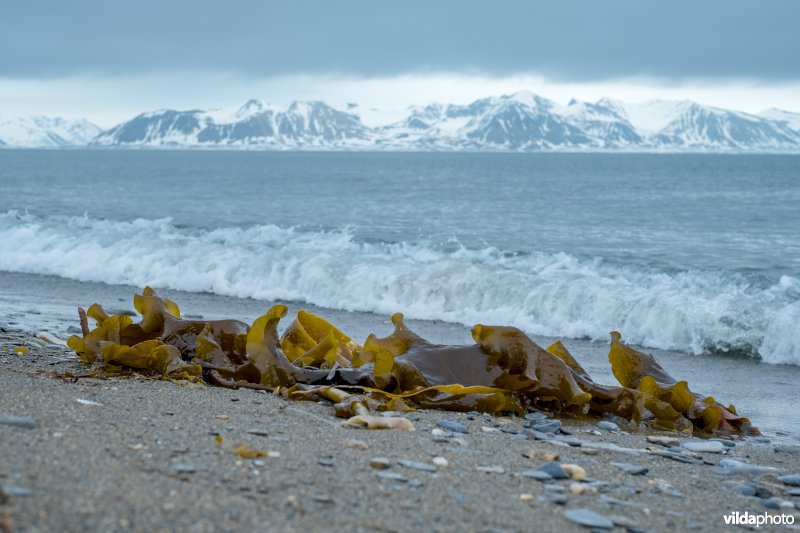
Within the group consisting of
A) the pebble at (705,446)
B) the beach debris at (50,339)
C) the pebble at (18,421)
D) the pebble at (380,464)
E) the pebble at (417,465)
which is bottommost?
the beach debris at (50,339)

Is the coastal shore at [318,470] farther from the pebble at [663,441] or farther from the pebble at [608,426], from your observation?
the pebble at [608,426]

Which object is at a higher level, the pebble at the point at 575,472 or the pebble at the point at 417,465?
the pebble at the point at 417,465

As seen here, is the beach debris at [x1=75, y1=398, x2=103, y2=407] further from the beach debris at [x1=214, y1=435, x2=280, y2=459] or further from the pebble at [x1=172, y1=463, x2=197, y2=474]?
the pebble at [x1=172, y1=463, x2=197, y2=474]

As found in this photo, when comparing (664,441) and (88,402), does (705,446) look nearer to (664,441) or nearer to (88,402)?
(664,441)

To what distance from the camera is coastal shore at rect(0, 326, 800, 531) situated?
2.61 metres

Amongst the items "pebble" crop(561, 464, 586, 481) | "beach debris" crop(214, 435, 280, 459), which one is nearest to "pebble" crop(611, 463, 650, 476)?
"pebble" crop(561, 464, 586, 481)

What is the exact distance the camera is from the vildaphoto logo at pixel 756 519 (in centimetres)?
325

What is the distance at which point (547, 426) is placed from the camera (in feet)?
15.6

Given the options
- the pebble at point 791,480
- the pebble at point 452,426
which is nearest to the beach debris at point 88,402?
the pebble at point 452,426

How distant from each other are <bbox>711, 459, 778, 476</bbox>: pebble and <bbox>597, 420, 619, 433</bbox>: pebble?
84 centimetres

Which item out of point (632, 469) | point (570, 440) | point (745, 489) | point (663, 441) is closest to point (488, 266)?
point (663, 441)

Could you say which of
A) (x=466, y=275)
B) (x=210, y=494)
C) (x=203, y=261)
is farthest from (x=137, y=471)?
Result: (x=203, y=261)

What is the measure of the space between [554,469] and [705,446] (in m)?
1.51

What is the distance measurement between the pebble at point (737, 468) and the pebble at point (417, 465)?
157 cm
